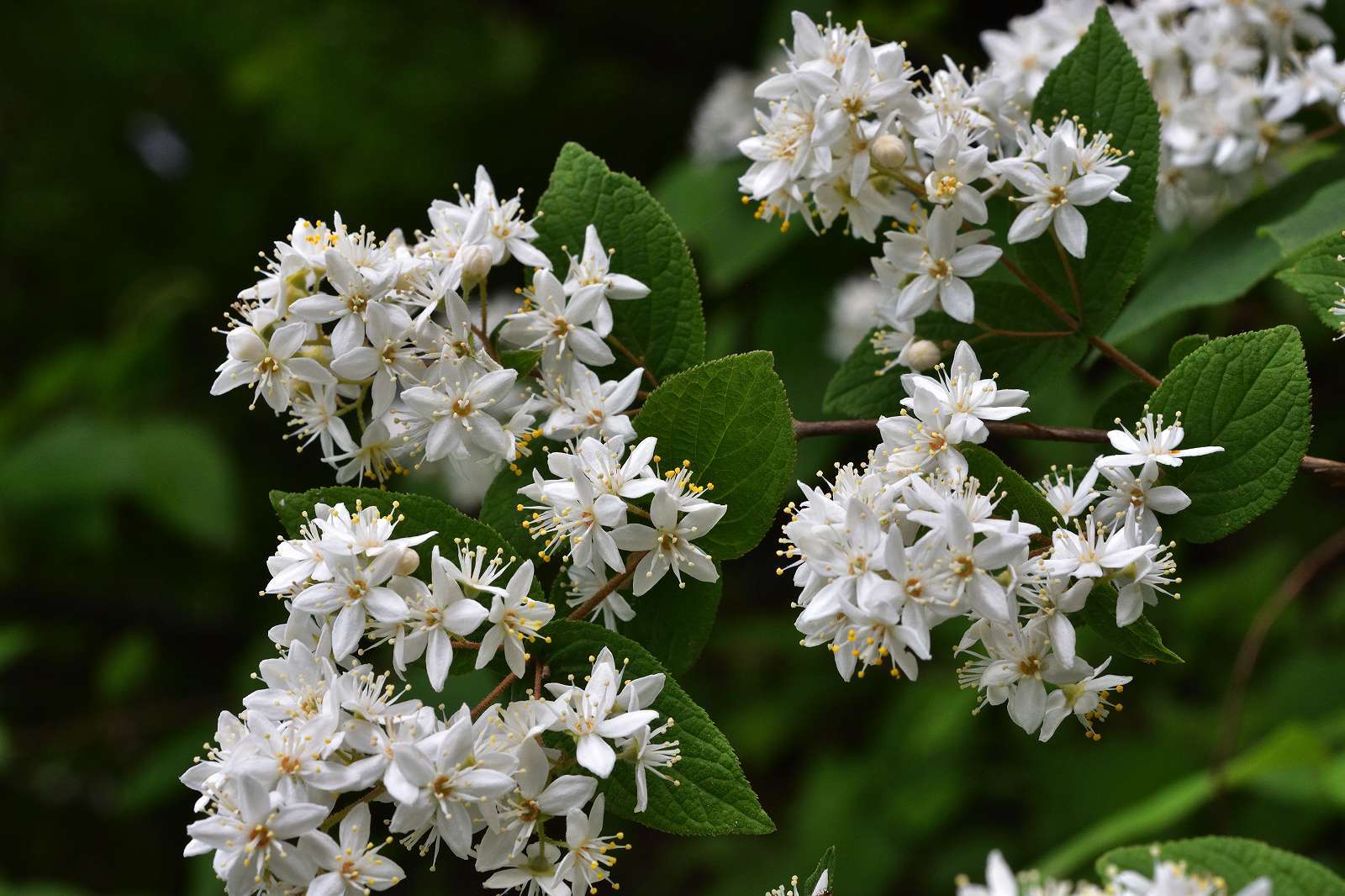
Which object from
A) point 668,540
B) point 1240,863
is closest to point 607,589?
point 668,540

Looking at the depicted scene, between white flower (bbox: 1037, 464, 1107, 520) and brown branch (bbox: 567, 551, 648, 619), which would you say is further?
brown branch (bbox: 567, 551, 648, 619)

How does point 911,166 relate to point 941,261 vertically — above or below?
above

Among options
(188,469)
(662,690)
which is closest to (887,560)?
(662,690)

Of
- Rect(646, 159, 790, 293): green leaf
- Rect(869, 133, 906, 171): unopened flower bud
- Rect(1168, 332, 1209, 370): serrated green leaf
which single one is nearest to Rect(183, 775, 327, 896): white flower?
Rect(869, 133, 906, 171): unopened flower bud

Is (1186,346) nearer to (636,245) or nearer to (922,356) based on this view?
(922,356)

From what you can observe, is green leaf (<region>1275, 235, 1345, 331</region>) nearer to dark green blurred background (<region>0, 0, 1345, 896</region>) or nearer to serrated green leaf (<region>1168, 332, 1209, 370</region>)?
serrated green leaf (<region>1168, 332, 1209, 370</region>)

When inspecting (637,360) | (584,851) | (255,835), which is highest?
(637,360)
